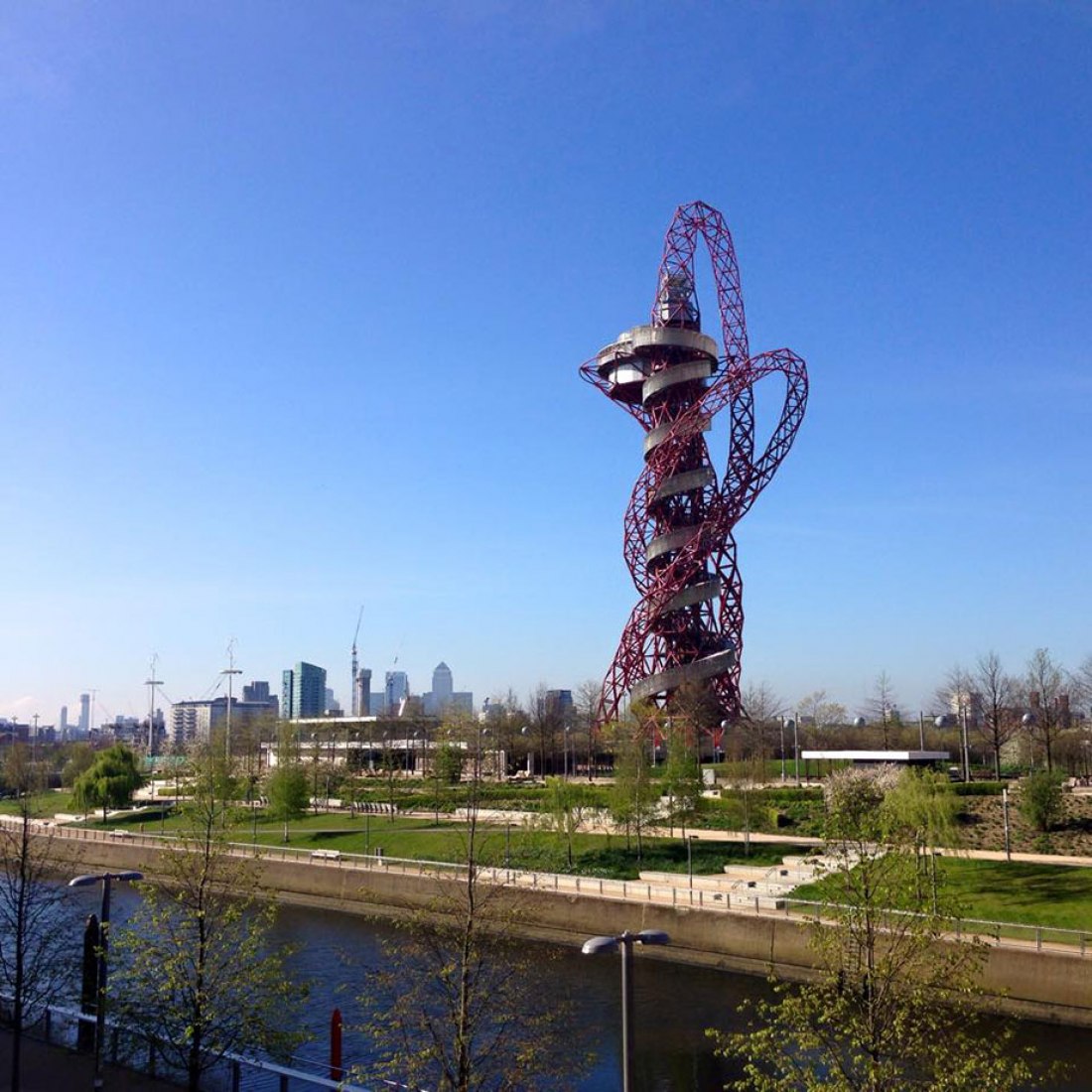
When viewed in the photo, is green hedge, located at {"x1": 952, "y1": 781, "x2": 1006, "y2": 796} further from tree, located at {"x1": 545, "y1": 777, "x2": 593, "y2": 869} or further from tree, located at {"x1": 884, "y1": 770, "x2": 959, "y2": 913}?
tree, located at {"x1": 545, "y1": 777, "x2": 593, "y2": 869}

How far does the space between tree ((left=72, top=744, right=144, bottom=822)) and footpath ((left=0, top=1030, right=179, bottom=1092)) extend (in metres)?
53.8

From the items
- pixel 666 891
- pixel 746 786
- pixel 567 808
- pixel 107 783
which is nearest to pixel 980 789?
pixel 746 786

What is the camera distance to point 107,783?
7144cm

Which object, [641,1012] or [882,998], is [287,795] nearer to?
[641,1012]

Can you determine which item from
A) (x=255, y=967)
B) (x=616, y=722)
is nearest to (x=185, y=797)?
(x=616, y=722)

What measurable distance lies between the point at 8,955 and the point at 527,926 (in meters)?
16.4

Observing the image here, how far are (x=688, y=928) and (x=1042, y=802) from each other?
16.2 metres

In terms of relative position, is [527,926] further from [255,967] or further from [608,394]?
[608,394]

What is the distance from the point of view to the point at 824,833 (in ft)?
52.5

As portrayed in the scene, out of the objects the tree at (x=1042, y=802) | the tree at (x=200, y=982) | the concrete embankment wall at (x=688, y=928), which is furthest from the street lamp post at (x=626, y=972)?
the tree at (x=1042, y=802)

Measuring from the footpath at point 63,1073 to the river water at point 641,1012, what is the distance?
4.50 meters

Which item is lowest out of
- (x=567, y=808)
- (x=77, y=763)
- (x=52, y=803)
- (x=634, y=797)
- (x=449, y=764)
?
(x=52, y=803)

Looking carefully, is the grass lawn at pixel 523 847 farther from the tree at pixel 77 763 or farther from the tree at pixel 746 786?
the tree at pixel 77 763

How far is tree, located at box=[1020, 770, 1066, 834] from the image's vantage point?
41.0 meters
